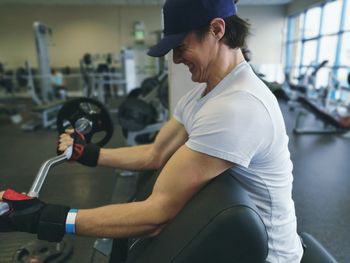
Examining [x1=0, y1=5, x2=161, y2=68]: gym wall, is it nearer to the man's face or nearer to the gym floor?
the gym floor

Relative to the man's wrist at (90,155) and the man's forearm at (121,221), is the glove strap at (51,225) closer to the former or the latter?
the man's forearm at (121,221)

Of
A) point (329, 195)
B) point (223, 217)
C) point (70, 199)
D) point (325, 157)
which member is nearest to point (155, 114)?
Answer: point (70, 199)

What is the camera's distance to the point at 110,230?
0.83 meters

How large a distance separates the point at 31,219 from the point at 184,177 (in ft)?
1.35

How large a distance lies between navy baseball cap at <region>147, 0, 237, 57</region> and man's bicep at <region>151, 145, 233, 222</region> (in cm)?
32

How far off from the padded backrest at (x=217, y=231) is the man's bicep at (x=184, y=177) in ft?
0.09

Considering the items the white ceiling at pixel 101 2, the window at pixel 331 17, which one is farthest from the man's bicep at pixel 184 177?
the white ceiling at pixel 101 2

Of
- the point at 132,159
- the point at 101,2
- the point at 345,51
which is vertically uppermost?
the point at 101,2

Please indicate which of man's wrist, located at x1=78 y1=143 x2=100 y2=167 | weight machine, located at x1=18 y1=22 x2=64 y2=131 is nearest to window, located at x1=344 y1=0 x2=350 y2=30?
weight machine, located at x1=18 y1=22 x2=64 y2=131

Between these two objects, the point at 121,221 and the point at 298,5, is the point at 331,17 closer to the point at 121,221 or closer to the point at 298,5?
the point at 298,5

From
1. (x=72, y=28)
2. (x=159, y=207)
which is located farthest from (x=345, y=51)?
(x=72, y=28)

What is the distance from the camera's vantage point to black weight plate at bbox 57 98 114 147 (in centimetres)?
137

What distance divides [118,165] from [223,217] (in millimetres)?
796

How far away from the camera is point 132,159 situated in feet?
4.62
